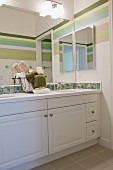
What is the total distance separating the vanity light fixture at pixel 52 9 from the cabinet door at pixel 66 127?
4.43 ft

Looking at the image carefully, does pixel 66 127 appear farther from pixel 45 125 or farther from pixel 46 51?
pixel 46 51

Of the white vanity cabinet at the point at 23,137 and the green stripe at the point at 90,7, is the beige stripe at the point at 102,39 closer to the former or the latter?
the green stripe at the point at 90,7

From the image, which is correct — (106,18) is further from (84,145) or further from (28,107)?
(84,145)

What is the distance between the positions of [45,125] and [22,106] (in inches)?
13.2

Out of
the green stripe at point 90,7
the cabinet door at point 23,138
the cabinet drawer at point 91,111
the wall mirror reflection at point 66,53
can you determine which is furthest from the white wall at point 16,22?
the cabinet drawer at point 91,111

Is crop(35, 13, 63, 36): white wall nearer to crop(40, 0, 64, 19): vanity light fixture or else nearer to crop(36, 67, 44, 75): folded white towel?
crop(40, 0, 64, 19): vanity light fixture

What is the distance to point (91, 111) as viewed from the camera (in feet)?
6.79

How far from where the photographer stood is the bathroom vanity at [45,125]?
4.75ft

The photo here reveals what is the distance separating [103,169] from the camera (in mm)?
1609

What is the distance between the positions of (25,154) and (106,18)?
72.5 inches

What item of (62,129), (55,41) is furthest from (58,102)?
(55,41)

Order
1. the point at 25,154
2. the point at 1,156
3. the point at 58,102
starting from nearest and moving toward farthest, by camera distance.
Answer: the point at 1,156
the point at 25,154
the point at 58,102

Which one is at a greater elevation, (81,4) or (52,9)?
(81,4)

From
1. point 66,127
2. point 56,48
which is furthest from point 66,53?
point 66,127
